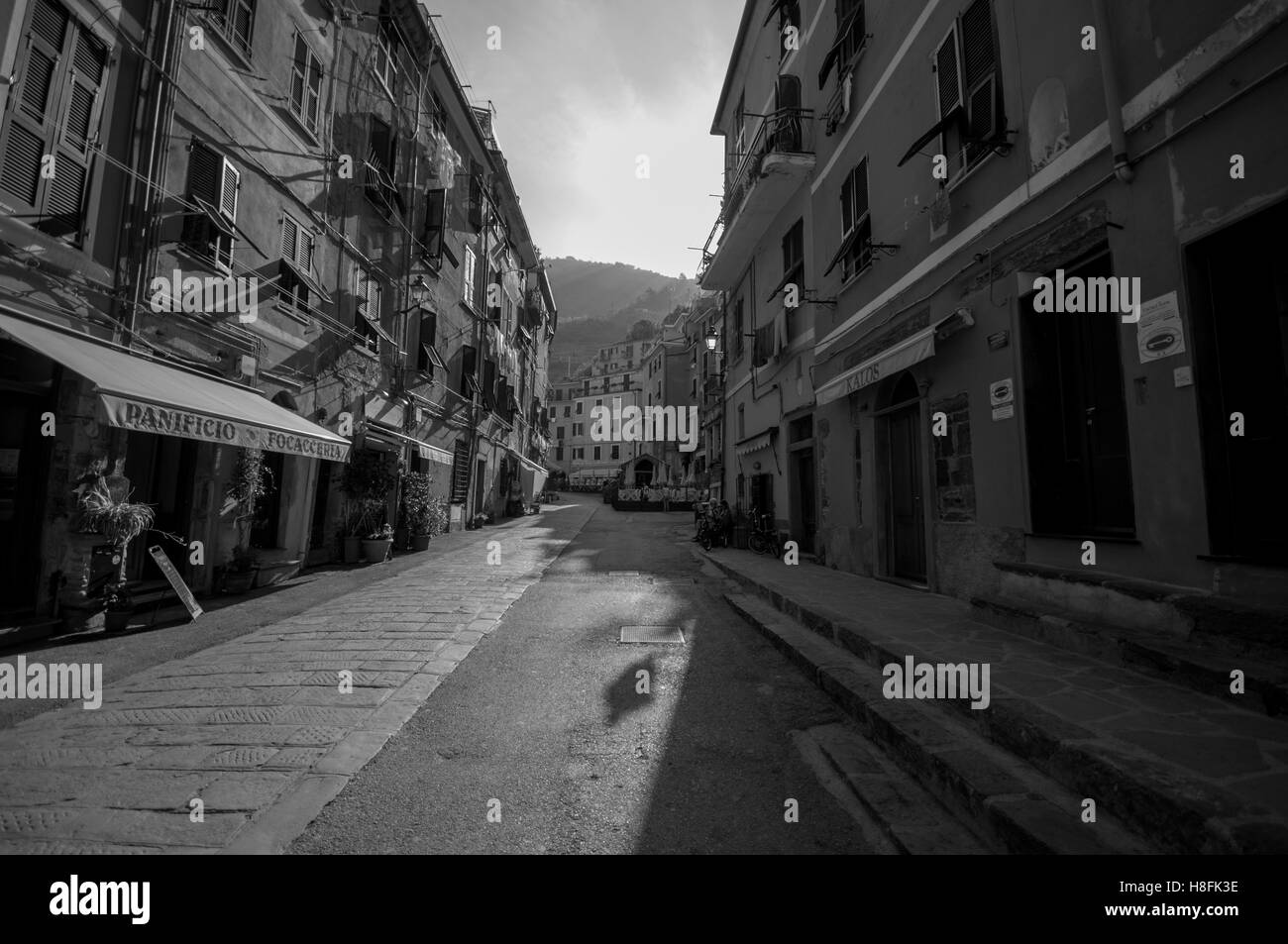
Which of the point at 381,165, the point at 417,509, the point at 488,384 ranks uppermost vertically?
the point at 381,165

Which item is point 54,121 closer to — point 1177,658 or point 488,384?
point 1177,658

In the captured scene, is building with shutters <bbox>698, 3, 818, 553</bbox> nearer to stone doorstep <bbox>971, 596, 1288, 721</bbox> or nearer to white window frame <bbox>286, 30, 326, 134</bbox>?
stone doorstep <bbox>971, 596, 1288, 721</bbox>

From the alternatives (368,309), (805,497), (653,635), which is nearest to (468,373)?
(368,309)

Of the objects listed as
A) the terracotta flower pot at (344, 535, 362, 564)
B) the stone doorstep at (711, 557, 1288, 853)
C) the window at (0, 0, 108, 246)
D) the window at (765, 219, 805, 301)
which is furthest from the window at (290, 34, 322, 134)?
the stone doorstep at (711, 557, 1288, 853)

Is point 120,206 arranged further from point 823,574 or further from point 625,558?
point 823,574

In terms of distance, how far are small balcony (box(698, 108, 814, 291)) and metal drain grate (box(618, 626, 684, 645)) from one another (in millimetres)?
9574

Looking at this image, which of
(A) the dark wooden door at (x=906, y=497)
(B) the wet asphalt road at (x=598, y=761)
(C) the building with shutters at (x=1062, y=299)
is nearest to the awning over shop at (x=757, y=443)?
(C) the building with shutters at (x=1062, y=299)

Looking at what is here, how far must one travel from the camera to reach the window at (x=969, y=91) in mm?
6000

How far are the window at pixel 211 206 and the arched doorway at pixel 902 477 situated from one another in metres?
9.98

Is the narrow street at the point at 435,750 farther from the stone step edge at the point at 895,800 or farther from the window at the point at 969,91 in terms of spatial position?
the window at the point at 969,91

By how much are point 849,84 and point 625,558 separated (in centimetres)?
994

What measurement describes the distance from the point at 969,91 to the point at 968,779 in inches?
292

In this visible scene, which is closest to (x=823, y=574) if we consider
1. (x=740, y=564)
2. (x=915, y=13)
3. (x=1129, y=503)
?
(x=740, y=564)

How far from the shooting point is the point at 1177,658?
338 cm
